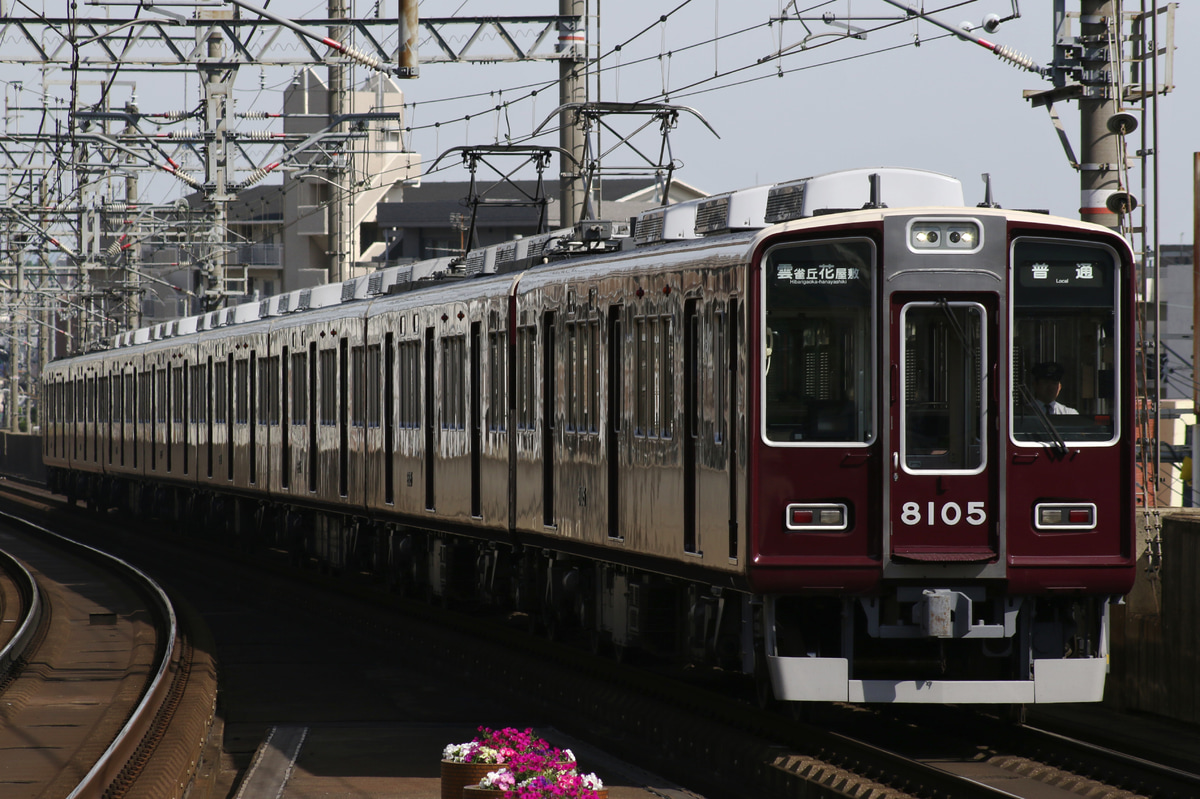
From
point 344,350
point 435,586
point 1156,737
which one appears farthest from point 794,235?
point 344,350

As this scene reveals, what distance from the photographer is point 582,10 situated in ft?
66.8

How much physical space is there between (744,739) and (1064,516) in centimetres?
194

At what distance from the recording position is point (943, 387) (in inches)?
375

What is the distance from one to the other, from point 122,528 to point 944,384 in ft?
86.0

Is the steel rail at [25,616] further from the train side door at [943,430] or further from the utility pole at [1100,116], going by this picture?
the utility pole at [1100,116]

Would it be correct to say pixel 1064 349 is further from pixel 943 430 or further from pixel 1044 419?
pixel 943 430

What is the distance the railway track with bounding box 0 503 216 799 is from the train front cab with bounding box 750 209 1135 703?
343 centimetres

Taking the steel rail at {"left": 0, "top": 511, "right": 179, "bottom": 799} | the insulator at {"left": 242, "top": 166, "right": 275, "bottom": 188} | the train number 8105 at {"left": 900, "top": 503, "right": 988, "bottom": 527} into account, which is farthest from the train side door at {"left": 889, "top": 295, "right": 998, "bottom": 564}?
the insulator at {"left": 242, "top": 166, "right": 275, "bottom": 188}

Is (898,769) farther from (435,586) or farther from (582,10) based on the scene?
(582,10)

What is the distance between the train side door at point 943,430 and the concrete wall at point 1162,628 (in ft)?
5.54

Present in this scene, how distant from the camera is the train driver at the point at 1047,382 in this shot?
9500mm

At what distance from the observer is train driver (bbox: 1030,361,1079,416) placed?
950cm

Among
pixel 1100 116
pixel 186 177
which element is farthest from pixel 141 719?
pixel 186 177

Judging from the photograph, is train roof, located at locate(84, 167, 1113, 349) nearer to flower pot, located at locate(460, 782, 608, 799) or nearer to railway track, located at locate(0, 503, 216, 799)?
flower pot, located at locate(460, 782, 608, 799)
